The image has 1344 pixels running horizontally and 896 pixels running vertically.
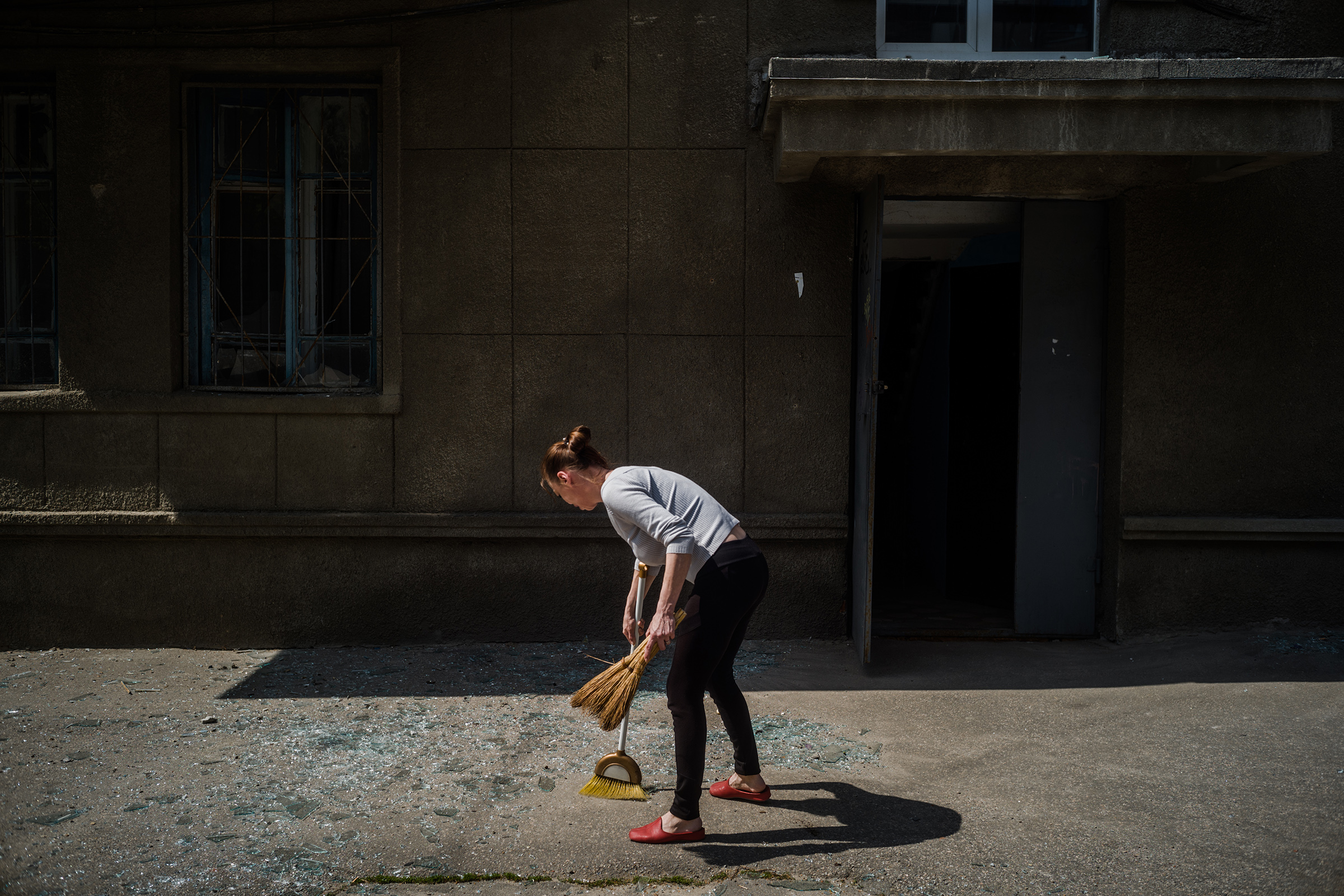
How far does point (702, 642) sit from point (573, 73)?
4127 mm

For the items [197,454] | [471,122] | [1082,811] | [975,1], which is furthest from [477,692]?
[975,1]

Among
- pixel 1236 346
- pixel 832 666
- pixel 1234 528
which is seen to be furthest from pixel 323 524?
pixel 1236 346

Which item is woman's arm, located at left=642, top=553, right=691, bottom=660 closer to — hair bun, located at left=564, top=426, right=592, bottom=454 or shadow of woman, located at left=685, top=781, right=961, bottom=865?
hair bun, located at left=564, top=426, right=592, bottom=454

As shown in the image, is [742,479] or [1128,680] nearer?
[1128,680]

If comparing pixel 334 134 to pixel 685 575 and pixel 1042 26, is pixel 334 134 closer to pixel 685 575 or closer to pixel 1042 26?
pixel 685 575

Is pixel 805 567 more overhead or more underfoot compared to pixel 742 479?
more underfoot

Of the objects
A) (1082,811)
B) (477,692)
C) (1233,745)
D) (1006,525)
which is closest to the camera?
(1082,811)

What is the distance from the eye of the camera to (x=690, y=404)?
245 inches

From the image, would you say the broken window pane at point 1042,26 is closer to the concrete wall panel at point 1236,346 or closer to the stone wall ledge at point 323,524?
the concrete wall panel at point 1236,346

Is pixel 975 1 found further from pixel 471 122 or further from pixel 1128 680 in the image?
pixel 1128 680

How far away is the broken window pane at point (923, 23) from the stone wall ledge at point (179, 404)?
4.04m

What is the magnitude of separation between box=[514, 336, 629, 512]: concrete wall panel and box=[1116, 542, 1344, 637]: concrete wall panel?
341 cm

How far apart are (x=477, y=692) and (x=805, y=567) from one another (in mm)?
2241

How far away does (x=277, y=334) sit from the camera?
21.0 feet
